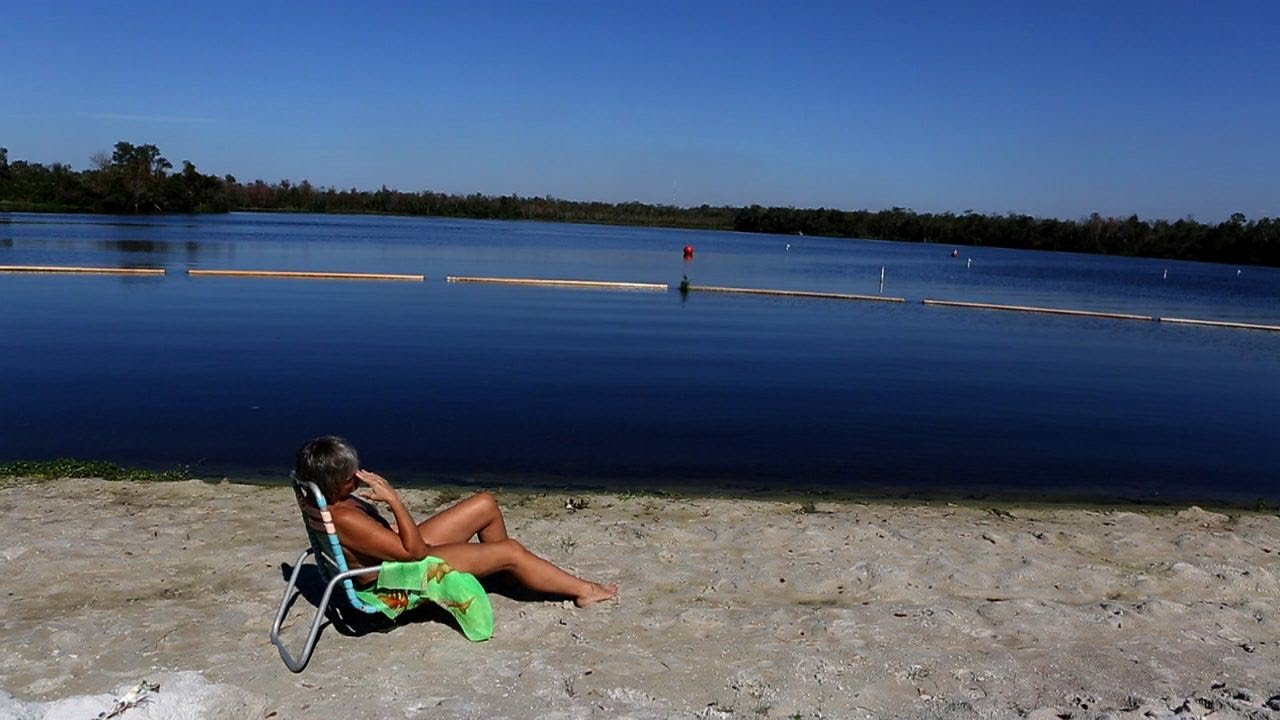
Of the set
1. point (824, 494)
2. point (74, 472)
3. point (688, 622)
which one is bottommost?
point (824, 494)

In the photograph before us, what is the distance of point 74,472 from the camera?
8133 mm

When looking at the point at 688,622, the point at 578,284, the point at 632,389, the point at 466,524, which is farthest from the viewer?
the point at 578,284

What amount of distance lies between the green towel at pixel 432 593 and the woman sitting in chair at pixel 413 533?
66 mm

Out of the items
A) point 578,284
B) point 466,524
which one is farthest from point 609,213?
point 466,524

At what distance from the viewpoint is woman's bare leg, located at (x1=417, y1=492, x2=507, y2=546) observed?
5.19m

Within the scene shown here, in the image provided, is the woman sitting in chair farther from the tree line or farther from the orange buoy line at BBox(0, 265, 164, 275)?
the tree line

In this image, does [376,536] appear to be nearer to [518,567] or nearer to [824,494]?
[518,567]

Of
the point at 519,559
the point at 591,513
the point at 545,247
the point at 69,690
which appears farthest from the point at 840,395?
the point at 545,247

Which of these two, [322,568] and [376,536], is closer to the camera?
[376,536]

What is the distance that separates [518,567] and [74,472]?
4991mm

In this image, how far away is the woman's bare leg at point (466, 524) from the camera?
5.19 metres

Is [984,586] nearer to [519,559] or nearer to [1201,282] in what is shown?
[519,559]

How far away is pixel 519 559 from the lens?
17.1ft

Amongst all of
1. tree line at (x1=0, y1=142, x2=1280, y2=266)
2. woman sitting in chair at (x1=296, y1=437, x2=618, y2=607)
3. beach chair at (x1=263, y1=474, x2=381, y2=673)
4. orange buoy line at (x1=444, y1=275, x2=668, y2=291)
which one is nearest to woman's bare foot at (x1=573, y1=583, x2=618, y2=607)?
woman sitting in chair at (x1=296, y1=437, x2=618, y2=607)
